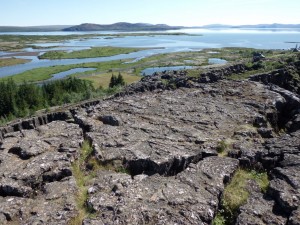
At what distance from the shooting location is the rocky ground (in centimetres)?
1606

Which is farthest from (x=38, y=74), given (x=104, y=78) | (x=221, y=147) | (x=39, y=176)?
(x=221, y=147)

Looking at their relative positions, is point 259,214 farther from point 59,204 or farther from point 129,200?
point 59,204

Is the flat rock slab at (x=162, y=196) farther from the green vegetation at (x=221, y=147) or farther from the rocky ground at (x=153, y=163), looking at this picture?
the green vegetation at (x=221, y=147)

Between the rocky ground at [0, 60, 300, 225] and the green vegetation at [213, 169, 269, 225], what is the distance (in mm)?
375

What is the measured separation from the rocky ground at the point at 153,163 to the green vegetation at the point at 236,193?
1.23 feet

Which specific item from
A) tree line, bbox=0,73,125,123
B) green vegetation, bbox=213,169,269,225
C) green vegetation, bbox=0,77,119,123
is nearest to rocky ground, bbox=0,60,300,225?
green vegetation, bbox=213,169,269,225

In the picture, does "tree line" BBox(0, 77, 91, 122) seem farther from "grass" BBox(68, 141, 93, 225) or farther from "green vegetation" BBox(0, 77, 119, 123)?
"grass" BBox(68, 141, 93, 225)

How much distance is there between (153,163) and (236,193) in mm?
5261

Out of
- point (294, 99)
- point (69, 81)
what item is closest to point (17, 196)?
point (294, 99)

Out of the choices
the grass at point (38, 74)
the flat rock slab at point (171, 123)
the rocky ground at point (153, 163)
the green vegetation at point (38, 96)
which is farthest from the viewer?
the grass at point (38, 74)

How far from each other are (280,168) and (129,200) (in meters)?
8.97

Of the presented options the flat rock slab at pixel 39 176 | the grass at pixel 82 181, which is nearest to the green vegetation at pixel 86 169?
the grass at pixel 82 181

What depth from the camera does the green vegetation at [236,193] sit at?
16.7 metres

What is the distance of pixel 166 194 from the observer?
1703 cm
